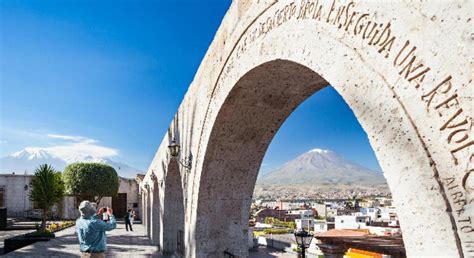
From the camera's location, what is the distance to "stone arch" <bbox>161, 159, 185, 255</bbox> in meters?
10.0

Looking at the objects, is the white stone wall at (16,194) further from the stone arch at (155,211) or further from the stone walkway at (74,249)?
the stone arch at (155,211)

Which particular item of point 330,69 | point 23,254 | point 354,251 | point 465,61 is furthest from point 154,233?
point 465,61

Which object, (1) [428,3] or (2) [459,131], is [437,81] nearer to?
(2) [459,131]

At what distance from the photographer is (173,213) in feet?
35.7

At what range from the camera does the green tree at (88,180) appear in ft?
88.1

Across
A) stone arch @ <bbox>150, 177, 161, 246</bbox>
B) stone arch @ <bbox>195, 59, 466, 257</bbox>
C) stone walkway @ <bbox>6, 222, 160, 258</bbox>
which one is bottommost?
stone walkway @ <bbox>6, 222, 160, 258</bbox>

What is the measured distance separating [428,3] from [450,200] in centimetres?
82

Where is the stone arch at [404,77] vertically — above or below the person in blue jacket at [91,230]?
above

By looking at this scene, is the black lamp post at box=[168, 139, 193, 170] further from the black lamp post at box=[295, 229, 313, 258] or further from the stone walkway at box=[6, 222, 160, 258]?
the stone walkway at box=[6, 222, 160, 258]

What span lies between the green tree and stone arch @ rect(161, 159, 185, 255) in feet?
55.9

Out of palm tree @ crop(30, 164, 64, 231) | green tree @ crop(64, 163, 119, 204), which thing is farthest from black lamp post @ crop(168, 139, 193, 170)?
green tree @ crop(64, 163, 119, 204)

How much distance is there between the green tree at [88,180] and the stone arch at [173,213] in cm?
1704

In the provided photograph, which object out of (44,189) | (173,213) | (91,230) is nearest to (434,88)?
(91,230)

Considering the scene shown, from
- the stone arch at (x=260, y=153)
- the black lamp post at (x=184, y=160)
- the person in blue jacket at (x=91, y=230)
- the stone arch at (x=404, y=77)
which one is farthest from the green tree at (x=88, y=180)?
the stone arch at (x=404, y=77)
